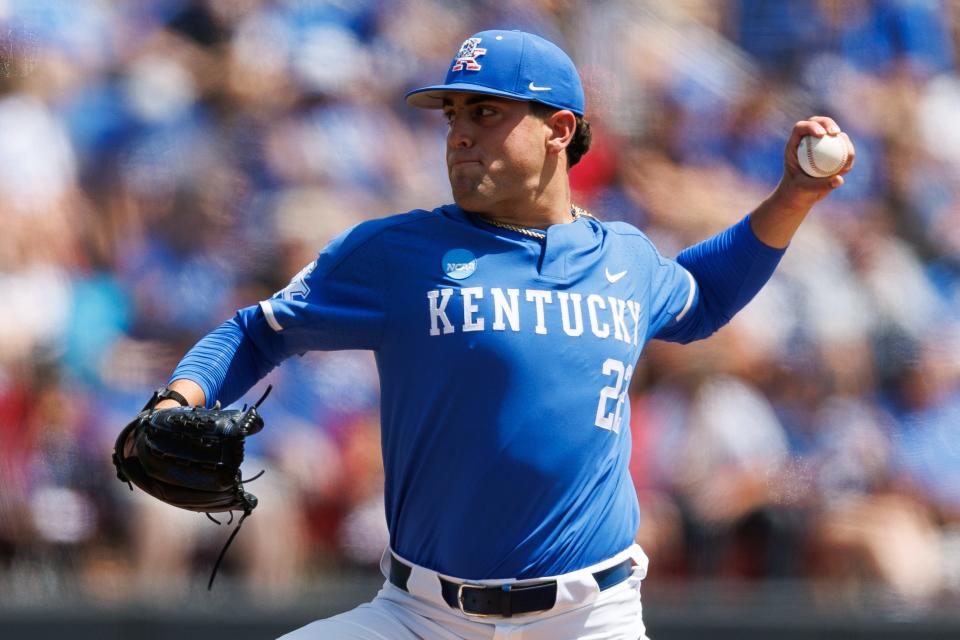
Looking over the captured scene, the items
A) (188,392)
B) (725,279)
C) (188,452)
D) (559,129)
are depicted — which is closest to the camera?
(188,452)

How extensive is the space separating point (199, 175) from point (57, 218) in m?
0.68

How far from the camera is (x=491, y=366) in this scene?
10.4ft

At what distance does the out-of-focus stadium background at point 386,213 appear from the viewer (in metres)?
5.75

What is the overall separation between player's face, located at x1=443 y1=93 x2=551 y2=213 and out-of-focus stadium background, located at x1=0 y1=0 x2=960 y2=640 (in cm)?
273

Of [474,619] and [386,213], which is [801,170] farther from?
[386,213]

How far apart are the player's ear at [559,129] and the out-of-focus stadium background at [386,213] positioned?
8.85 ft

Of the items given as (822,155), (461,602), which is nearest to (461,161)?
(822,155)

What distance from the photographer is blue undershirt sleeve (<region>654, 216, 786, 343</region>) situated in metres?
3.68

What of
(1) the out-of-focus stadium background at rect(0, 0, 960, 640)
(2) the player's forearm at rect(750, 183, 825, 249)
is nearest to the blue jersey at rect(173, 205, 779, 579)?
(2) the player's forearm at rect(750, 183, 825, 249)

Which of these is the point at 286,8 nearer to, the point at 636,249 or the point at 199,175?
the point at 199,175

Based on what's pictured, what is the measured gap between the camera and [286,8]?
672 cm

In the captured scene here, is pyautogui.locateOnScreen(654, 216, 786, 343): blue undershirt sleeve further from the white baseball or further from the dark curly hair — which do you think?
the dark curly hair

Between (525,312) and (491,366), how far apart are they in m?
0.16

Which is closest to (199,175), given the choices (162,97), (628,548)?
(162,97)
